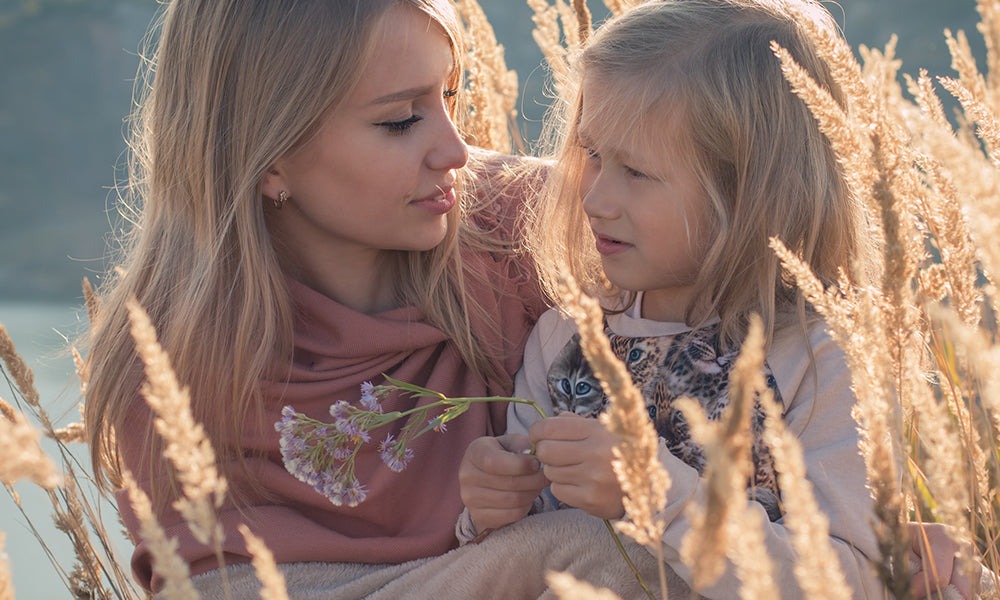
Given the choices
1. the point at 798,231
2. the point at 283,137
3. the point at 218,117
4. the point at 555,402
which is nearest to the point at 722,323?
the point at 798,231

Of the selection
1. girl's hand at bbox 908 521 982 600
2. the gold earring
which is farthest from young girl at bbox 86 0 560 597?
girl's hand at bbox 908 521 982 600

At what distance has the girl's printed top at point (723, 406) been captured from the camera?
1.43 meters

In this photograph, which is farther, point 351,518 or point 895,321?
point 351,518

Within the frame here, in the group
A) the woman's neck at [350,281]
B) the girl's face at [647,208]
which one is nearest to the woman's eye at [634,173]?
the girl's face at [647,208]

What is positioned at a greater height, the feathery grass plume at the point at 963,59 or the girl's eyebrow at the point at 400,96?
the feathery grass plume at the point at 963,59

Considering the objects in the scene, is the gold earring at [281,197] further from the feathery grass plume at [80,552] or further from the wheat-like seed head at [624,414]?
the wheat-like seed head at [624,414]

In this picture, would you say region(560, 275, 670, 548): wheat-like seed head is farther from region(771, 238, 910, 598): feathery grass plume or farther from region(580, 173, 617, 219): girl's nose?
region(580, 173, 617, 219): girl's nose

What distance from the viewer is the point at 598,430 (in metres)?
1.34

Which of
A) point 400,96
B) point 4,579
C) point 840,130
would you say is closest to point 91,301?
point 400,96

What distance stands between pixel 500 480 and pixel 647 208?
1.54 feet

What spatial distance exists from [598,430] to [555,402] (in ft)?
1.75

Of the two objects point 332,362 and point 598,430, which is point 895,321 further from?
point 332,362

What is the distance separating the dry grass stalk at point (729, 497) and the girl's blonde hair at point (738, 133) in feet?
3.23

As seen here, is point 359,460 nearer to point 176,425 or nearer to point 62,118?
point 176,425
